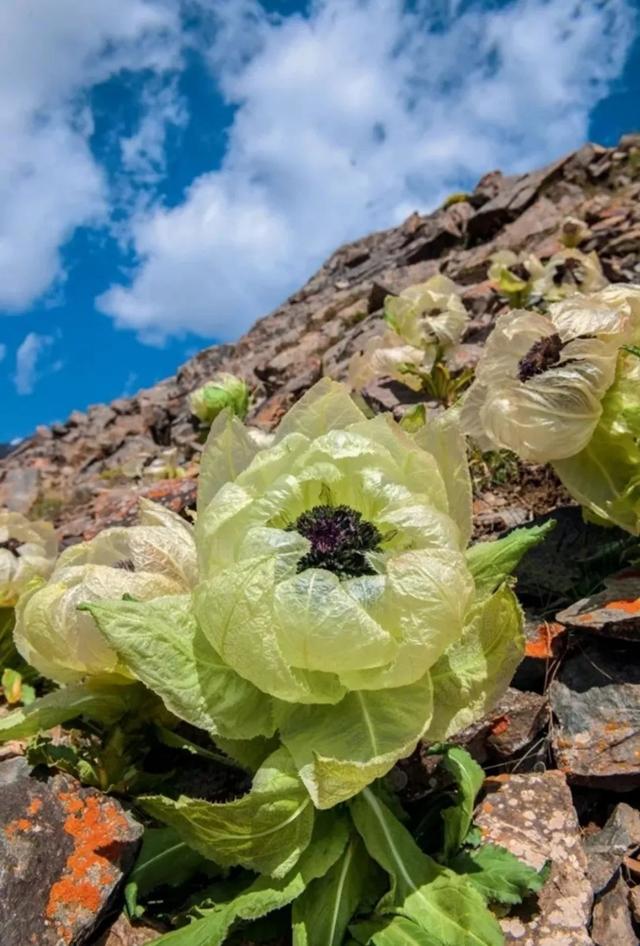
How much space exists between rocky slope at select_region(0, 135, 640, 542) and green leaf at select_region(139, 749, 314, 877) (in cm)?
235

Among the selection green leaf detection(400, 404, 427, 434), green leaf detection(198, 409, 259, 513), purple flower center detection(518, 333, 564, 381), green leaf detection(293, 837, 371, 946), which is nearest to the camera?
green leaf detection(293, 837, 371, 946)

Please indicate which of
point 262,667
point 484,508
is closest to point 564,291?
point 484,508

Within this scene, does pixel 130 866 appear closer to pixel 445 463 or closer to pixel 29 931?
pixel 29 931

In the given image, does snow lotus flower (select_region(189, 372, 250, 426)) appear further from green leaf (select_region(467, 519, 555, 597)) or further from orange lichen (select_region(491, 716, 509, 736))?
green leaf (select_region(467, 519, 555, 597))

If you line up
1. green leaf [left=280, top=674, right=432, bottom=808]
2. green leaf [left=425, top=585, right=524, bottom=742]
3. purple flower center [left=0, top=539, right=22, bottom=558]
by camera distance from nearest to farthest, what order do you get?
green leaf [left=280, top=674, right=432, bottom=808]
green leaf [left=425, top=585, right=524, bottom=742]
purple flower center [left=0, top=539, right=22, bottom=558]

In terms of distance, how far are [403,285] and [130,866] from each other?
41.7ft

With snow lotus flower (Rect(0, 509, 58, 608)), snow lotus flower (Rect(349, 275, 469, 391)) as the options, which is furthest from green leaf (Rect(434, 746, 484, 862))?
snow lotus flower (Rect(349, 275, 469, 391))

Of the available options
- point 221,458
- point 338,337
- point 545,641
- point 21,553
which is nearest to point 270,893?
point 221,458

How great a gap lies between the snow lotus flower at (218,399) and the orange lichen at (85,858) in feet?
13.0

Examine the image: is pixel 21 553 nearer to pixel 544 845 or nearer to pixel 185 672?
pixel 185 672

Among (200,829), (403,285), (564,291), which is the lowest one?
(200,829)

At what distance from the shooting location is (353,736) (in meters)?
1.69

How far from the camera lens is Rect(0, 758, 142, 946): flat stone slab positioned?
185cm

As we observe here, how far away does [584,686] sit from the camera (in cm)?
265
